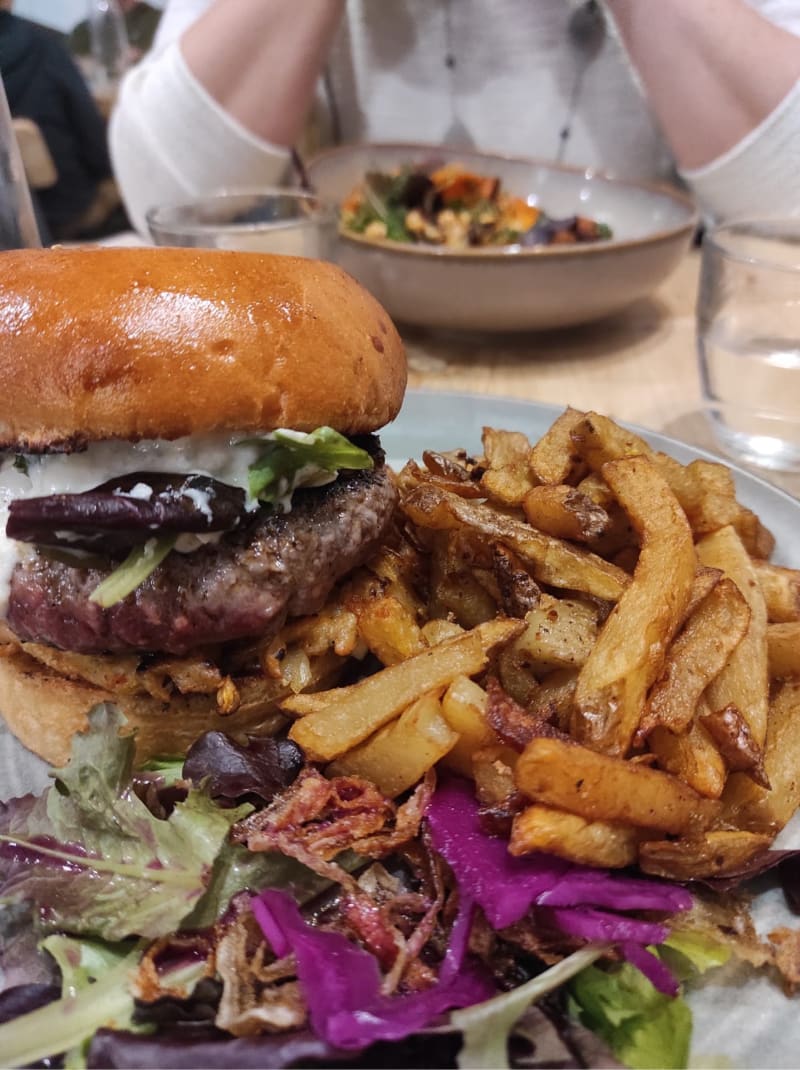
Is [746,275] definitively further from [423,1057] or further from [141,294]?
[423,1057]

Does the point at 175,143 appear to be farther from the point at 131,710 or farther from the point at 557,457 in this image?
the point at 131,710

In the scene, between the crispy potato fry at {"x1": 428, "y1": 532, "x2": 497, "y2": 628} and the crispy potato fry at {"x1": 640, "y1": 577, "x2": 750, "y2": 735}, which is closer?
the crispy potato fry at {"x1": 640, "y1": 577, "x2": 750, "y2": 735}

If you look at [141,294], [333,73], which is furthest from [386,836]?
[333,73]

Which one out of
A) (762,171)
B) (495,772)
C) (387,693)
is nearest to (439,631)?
(387,693)

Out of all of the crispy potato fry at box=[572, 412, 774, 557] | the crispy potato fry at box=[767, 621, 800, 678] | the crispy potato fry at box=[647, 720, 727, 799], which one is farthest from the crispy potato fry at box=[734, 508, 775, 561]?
the crispy potato fry at box=[647, 720, 727, 799]

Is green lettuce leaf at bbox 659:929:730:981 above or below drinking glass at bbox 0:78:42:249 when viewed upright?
below

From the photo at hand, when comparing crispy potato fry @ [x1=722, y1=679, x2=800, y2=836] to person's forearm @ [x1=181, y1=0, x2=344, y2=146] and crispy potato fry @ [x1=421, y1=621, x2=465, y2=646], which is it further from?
person's forearm @ [x1=181, y1=0, x2=344, y2=146]

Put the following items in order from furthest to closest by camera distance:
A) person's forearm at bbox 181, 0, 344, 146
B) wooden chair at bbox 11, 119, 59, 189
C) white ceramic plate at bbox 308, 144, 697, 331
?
1. wooden chair at bbox 11, 119, 59, 189
2. person's forearm at bbox 181, 0, 344, 146
3. white ceramic plate at bbox 308, 144, 697, 331
